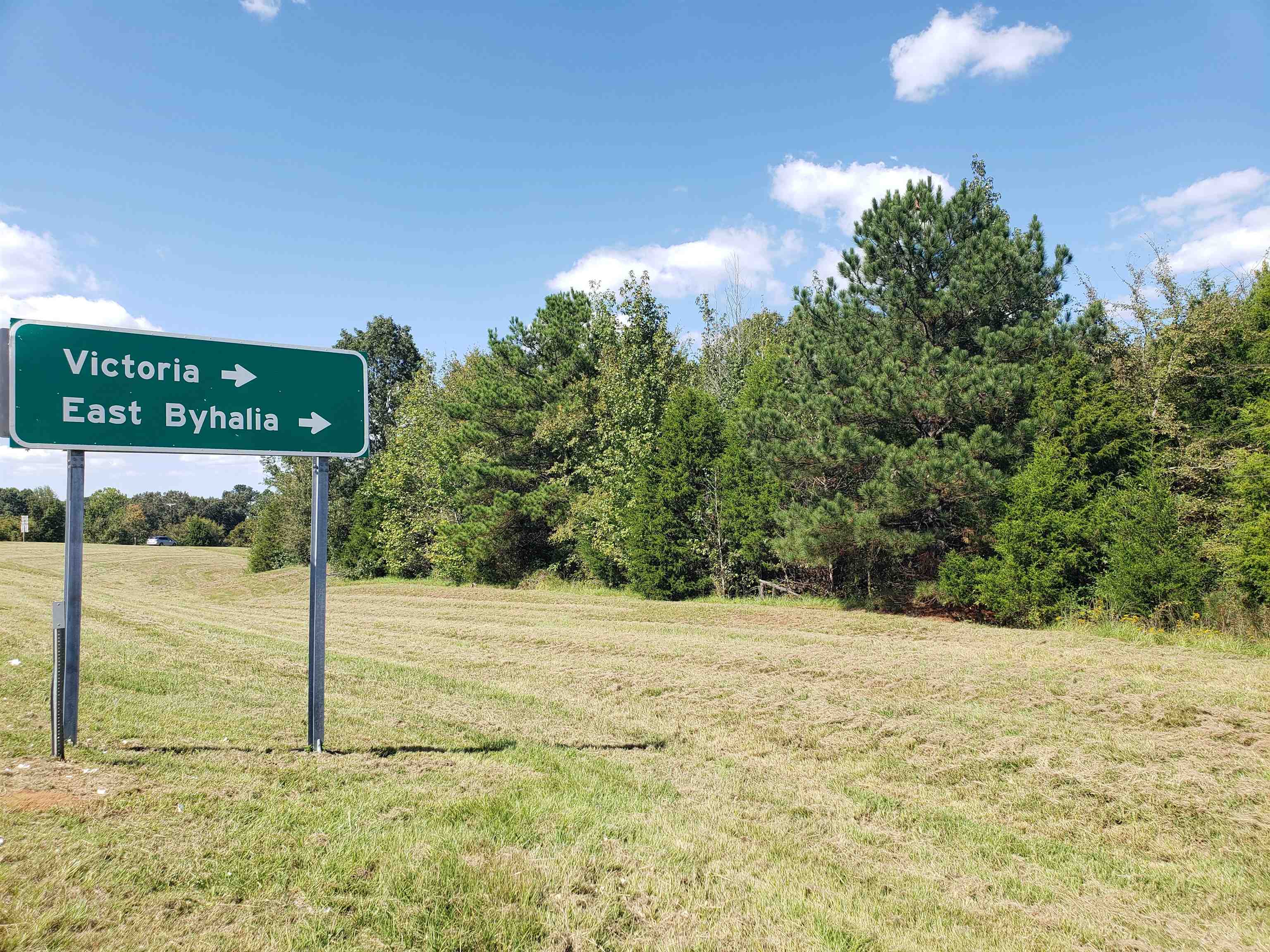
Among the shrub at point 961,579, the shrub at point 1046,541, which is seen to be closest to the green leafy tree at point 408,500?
the shrub at point 961,579

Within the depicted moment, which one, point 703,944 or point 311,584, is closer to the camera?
point 703,944

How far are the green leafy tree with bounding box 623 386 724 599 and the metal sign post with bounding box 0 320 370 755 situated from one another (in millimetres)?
17495

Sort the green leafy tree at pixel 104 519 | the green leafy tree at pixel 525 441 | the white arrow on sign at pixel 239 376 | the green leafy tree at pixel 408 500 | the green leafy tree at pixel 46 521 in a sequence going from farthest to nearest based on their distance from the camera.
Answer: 1. the green leafy tree at pixel 104 519
2. the green leafy tree at pixel 46 521
3. the green leafy tree at pixel 408 500
4. the green leafy tree at pixel 525 441
5. the white arrow on sign at pixel 239 376

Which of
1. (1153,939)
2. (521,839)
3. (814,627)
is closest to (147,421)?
(521,839)

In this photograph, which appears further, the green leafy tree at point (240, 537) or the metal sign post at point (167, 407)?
the green leafy tree at point (240, 537)

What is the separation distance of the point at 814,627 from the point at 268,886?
539 inches

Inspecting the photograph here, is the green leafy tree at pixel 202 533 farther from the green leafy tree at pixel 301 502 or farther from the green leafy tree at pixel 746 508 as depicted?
the green leafy tree at pixel 746 508

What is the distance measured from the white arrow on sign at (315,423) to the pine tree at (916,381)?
13.8 metres

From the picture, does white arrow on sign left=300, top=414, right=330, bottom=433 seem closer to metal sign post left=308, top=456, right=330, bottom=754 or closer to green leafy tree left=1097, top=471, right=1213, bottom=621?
metal sign post left=308, top=456, right=330, bottom=754

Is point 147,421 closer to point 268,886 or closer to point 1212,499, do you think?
point 268,886

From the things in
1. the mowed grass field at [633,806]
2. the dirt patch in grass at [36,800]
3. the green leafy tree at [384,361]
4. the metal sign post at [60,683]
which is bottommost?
the mowed grass field at [633,806]

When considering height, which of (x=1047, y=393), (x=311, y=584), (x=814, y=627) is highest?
(x=1047, y=393)

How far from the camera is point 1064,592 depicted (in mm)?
15727

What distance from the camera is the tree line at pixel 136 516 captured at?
188 feet
